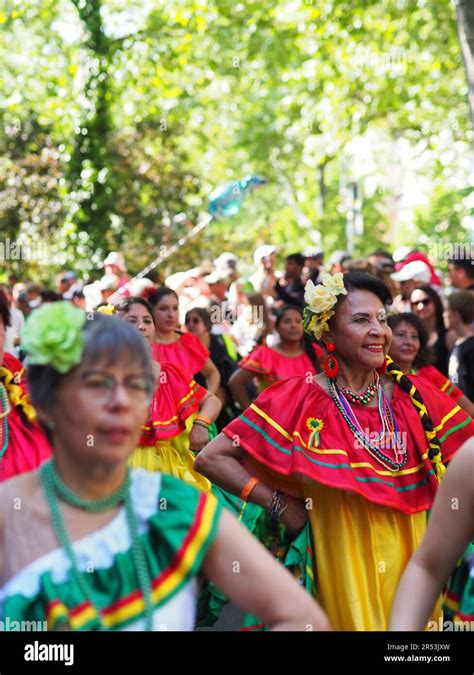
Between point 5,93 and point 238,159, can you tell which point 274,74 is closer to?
point 5,93

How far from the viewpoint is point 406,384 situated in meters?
4.96

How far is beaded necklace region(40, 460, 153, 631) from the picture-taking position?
8.04 feet

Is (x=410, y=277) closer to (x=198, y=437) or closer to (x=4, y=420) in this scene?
(x=198, y=437)

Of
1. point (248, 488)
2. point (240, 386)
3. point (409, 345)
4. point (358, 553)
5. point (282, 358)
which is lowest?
point (358, 553)

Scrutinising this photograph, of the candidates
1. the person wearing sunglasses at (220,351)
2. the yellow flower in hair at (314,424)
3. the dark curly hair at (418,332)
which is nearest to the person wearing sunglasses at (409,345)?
the dark curly hair at (418,332)

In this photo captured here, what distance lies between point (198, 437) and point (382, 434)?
1.90 metres

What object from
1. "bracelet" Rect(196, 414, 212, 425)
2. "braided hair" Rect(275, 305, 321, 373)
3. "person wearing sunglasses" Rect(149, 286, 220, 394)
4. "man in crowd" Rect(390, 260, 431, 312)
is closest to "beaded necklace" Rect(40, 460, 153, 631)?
"bracelet" Rect(196, 414, 212, 425)

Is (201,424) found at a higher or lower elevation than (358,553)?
higher

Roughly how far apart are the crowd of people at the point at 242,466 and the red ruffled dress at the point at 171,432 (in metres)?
0.01

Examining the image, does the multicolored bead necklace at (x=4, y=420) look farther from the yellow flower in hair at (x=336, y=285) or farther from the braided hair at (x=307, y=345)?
the braided hair at (x=307, y=345)

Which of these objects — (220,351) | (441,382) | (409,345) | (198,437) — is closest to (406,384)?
(441,382)

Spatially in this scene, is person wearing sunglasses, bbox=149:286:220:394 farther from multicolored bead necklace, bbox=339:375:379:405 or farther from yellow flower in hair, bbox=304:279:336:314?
multicolored bead necklace, bbox=339:375:379:405
